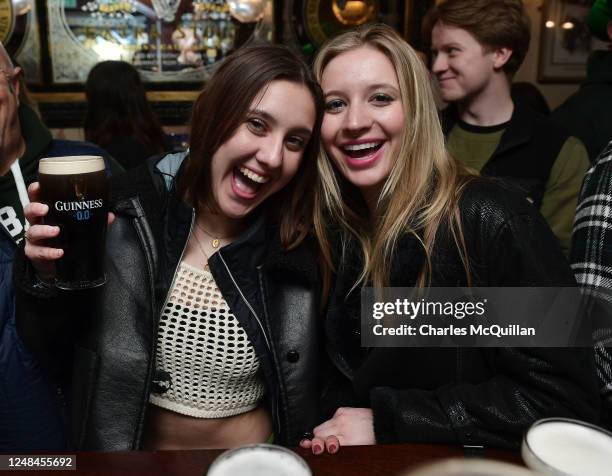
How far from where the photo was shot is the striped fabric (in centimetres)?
114

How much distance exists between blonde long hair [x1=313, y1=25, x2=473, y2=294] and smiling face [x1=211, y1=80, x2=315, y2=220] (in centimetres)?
21

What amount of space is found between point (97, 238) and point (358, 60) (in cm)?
84

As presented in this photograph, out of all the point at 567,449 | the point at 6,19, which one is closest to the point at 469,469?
the point at 567,449

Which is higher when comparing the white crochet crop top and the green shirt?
the green shirt

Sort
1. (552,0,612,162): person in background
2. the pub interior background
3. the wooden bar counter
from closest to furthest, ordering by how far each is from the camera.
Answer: the wooden bar counter
(552,0,612,162): person in background
the pub interior background

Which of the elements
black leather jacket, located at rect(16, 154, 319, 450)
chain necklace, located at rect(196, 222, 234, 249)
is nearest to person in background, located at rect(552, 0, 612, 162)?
black leather jacket, located at rect(16, 154, 319, 450)

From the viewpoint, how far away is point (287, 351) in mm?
1405

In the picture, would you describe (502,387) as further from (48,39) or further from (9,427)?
(48,39)

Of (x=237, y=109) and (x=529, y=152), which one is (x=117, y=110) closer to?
(x=237, y=109)

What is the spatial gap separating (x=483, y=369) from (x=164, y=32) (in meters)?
4.42

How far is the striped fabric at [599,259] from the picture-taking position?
114cm

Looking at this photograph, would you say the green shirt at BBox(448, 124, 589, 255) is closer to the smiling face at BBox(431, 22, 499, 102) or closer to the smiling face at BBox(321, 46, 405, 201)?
the smiling face at BBox(431, 22, 499, 102)

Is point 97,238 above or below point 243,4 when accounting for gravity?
below

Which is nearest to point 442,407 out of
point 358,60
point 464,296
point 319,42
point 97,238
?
point 464,296
